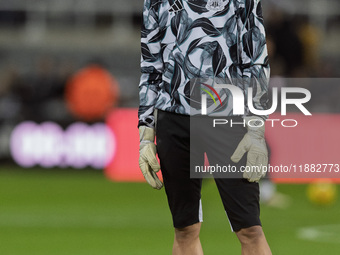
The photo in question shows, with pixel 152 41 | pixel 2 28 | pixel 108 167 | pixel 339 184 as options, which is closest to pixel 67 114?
pixel 108 167

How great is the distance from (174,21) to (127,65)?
16.7m

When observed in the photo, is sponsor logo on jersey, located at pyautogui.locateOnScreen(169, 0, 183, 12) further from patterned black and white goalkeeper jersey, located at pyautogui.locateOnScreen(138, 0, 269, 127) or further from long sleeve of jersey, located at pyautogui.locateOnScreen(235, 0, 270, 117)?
long sleeve of jersey, located at pyautogui.locateOnScreen(235, 0, 270, 117)

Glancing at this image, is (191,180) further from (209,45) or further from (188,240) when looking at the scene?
(209,45)

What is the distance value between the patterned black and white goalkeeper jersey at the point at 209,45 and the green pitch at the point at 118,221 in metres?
3.11

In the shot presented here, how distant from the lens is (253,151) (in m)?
4.32

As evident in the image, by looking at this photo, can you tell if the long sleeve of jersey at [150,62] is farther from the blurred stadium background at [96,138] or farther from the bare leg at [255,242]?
the blurred stadium background at [96,138]

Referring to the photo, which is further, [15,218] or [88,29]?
[88,29]

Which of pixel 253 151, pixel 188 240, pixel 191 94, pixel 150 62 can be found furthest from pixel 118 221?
pixel 253 151

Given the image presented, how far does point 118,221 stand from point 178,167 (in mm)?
4802

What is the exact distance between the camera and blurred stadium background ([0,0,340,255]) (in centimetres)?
827

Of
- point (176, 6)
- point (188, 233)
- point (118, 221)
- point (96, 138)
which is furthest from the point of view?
point (96, 138)

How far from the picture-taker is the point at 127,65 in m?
21.1

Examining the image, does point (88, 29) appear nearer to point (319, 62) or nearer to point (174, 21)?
point (319, 62)

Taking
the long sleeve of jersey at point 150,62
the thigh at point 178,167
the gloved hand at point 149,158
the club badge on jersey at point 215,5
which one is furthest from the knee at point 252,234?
the club badge on jersey at point 215,5
